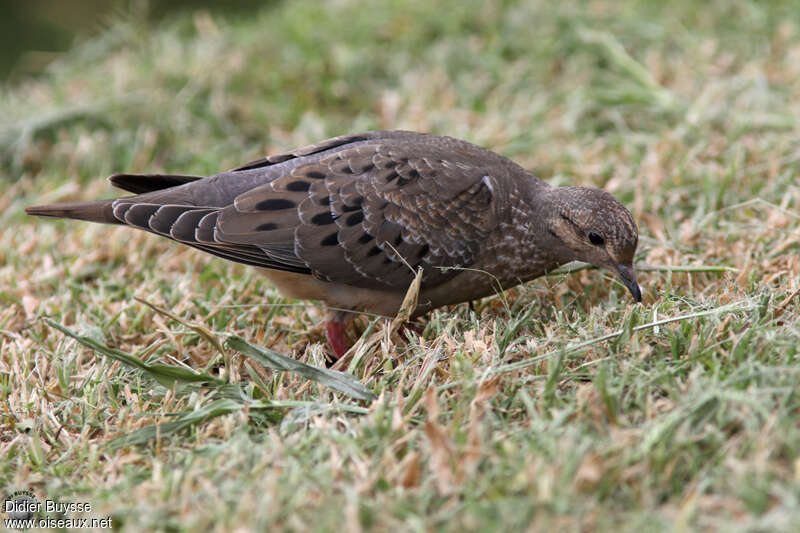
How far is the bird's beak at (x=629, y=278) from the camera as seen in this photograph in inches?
139

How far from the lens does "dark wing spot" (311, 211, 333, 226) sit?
3.69 m

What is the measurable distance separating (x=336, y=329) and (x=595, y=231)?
1.17 m

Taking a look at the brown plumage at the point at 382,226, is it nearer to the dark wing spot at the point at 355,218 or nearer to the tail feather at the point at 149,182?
the dark wing spot at the point at 355,218

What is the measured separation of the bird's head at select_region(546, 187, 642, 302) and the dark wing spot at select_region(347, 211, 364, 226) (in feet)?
2.64

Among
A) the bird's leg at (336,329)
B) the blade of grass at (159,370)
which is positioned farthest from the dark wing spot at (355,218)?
the blade of grass at (159,370)

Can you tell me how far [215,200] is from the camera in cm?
384

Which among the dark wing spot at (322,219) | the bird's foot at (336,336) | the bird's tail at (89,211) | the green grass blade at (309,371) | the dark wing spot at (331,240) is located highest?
the dark wing spot at (322,219)

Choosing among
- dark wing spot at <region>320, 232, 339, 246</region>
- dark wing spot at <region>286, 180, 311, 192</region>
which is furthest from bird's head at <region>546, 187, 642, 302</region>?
dark wing spot at <region>286, 180, 311, 192</region>

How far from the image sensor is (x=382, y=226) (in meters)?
3.70

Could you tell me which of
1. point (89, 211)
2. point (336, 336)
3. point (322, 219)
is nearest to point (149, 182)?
point (89, 211)

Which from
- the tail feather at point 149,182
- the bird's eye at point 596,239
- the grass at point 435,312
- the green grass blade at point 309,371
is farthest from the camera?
the tail feather at point 149,182

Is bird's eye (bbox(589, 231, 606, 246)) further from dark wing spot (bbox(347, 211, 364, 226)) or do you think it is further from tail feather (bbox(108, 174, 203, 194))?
tail feather (bbox(108, 174, 203, 194))

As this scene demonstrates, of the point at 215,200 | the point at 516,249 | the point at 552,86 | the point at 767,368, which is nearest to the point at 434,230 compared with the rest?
the point at 516,249

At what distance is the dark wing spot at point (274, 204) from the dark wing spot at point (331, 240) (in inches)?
8.2
